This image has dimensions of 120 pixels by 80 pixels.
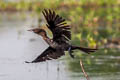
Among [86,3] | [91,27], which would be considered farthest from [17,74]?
[86,3]

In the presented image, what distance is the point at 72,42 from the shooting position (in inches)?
494

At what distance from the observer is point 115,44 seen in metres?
12.3

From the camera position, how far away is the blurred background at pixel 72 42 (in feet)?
29.2

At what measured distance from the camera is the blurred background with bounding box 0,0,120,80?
350 inches

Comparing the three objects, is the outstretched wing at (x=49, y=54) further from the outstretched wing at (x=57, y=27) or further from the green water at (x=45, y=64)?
the green water at (x=45, y=64)

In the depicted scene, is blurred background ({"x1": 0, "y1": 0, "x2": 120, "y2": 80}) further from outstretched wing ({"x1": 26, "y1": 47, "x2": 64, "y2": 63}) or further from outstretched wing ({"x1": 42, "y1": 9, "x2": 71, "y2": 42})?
outstretched wing ({"x1": 42, "y1": 9, "x2": 71, "y2": 42})

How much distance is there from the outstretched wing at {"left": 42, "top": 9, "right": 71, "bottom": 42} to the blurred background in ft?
5.39

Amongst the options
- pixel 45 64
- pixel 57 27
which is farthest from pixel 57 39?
pixel 45 64

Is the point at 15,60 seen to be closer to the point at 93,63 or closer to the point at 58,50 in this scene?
Answer: the point at 93,63

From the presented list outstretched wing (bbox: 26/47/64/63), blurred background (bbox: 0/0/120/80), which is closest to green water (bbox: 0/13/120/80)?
blurred background (bbox: 0/0/120/80)

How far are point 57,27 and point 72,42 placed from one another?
18.8ft

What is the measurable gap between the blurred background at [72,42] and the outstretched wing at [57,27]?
164 cm

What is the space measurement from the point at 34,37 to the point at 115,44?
298 centimetres

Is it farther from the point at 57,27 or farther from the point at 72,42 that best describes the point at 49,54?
the point at 72,42
